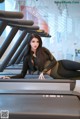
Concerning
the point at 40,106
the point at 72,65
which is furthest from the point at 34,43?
the point at 40,106

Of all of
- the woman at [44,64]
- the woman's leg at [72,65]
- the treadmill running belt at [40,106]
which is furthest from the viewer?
the woman at [44,64]

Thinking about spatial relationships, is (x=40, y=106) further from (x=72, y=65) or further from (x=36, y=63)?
(x=36, y=63)

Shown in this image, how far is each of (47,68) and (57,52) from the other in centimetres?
279

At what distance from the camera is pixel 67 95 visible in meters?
2.16

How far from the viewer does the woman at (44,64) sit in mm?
3691

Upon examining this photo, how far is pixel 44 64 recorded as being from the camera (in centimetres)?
391

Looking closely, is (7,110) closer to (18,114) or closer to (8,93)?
(18,114)

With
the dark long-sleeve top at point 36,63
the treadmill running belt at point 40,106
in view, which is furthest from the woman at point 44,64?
the treadmill running belt at point 40,106

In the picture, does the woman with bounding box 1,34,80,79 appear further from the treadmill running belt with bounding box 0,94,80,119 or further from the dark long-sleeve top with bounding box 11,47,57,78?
the treadmill running belt with bounding box 0,94,80,119

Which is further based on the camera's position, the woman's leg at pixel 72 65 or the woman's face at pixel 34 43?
the woman's face at pixel 34 43

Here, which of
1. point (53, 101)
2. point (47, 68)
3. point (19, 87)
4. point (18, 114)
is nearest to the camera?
point (18, 114)

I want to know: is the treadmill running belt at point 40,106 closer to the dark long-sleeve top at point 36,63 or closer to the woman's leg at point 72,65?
the woman's leg at point 72,65

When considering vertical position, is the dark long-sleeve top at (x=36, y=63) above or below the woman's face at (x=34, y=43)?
below

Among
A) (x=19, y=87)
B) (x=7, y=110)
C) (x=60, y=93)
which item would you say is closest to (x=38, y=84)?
(x=19, y=87)
